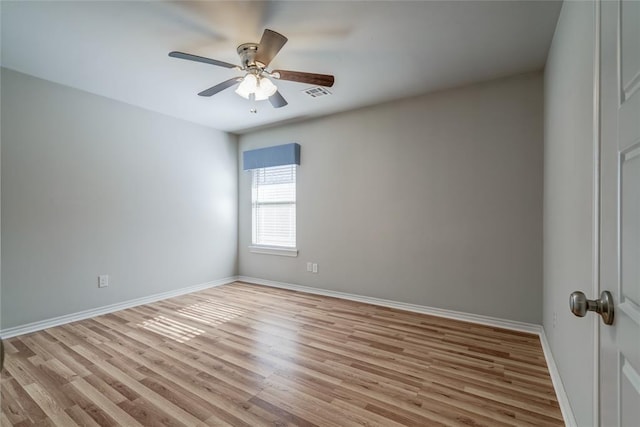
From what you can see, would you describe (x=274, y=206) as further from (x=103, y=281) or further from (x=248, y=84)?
(x=248, y=84)

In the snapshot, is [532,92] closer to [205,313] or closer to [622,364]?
[622,364]

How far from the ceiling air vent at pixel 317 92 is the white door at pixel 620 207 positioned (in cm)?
255

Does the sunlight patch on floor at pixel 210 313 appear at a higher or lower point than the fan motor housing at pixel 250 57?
lower

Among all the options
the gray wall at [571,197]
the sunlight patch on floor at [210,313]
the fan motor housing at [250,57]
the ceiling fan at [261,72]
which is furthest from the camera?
the sunlight patch on floor at [210,313]

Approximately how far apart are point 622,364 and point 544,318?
2385 mm

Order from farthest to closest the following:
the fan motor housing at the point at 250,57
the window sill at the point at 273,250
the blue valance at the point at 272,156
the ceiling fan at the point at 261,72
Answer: the window sill at the point at 273,250
the blue valance at the point at 272,156
the fan motor housing at the point at 250,57
the ceiling fan at the point at 261,72

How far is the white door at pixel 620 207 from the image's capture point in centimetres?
66

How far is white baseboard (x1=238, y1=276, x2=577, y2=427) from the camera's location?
1712mm

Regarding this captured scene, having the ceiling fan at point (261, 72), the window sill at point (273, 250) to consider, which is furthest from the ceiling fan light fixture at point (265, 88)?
the window sill at point (273, 250)

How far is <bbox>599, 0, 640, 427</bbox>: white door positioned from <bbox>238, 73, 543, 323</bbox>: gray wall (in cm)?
222

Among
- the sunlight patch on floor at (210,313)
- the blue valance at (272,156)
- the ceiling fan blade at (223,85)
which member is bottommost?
the sunlight patch on floor at (210,313)

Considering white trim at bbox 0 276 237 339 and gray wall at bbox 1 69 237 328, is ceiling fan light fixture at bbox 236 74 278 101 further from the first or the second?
white trim at bbox 0 276 237 339

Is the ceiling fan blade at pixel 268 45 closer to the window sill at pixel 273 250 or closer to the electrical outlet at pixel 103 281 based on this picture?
the window sill at pixel 273 250

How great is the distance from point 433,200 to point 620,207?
8.46ft
